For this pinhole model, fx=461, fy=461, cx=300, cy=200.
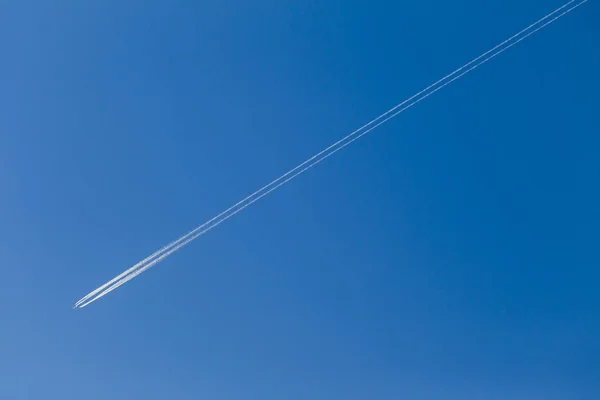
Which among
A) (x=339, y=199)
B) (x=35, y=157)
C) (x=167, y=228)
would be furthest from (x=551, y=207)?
(x=35, y=157)

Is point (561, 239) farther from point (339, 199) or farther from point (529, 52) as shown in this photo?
point (339, 199)

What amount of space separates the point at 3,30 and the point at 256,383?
2271 mm

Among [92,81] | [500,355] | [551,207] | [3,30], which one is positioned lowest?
[500,355]

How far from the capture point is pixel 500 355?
8.16ft

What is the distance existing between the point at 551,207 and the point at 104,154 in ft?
7.82

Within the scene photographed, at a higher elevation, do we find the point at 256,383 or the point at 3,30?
the point at 3,30

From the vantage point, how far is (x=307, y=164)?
2.44 meters

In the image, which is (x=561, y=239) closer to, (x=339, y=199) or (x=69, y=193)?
(x=339, y=199)

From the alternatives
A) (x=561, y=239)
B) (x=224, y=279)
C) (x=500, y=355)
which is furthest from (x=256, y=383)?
(x=561, y=239)

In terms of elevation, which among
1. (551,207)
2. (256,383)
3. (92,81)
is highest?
(92,81)

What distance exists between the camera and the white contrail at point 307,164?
240 centimetres

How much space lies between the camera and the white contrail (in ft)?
7.89

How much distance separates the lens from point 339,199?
2.46 metres

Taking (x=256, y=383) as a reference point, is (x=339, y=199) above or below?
above
